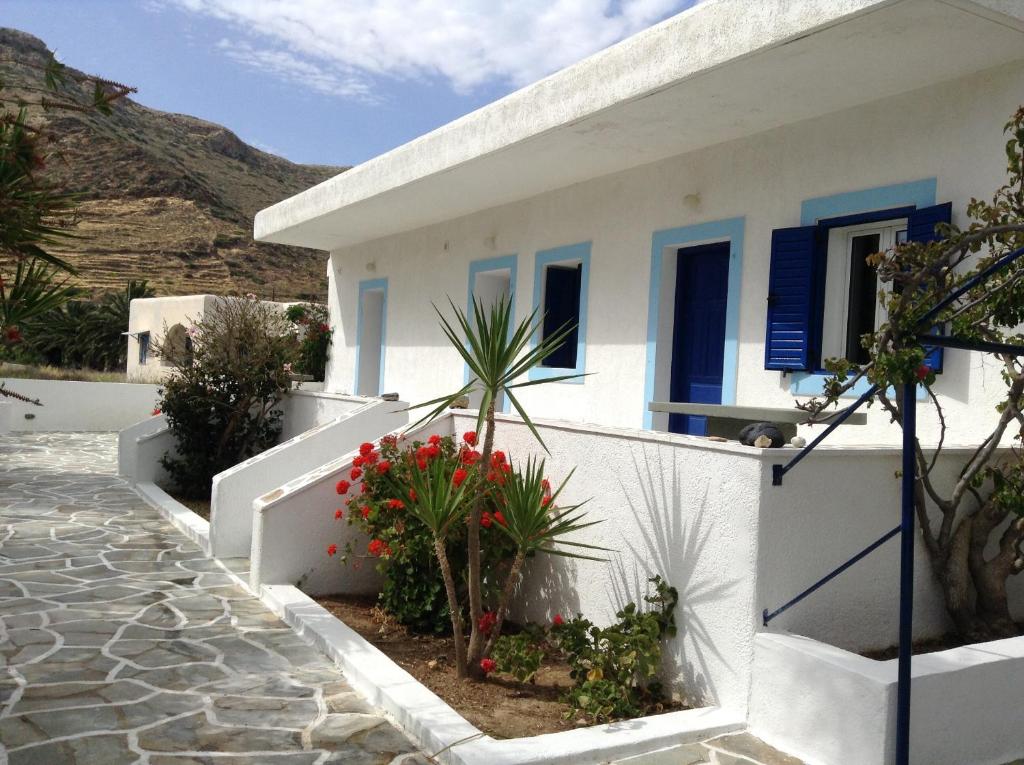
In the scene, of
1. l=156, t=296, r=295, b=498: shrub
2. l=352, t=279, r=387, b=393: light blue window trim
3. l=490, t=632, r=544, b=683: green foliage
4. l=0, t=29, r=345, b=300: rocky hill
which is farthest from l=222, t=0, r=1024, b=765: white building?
l=0, t=29, r=345, b=300: rocky hill

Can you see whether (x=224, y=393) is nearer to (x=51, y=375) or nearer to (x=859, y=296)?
(x=859, y=296)

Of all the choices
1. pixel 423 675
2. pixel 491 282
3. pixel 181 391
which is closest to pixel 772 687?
pixel 423 675

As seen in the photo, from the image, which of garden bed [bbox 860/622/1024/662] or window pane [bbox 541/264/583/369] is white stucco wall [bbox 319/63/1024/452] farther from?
garden bed [bbox 860/622/1024/662]

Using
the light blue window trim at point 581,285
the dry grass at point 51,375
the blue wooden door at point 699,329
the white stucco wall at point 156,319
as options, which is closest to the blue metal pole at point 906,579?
the blue wooden door at point 699,329

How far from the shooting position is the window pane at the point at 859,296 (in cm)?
650

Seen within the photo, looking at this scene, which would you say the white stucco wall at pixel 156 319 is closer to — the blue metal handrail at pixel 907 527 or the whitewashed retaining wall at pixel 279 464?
the whitewashed retaining wall at pixel 279 464

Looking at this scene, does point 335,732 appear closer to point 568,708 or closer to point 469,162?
point 568,708

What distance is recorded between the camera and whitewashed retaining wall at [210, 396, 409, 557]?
827 cm

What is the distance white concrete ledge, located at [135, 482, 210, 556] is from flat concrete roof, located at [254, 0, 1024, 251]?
4.04m

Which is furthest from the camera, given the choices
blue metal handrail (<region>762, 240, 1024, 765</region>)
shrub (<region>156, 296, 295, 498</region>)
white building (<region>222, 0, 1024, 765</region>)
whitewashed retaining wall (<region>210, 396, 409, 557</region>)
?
shrub (<region>156, 296, 295, 498</region>)

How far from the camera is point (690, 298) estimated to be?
26.1 feet

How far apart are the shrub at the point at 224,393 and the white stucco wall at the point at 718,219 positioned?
178 cm

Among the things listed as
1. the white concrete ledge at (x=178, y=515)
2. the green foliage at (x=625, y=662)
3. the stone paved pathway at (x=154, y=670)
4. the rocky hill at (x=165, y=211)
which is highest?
the rocky hill at (x=165, y=211)

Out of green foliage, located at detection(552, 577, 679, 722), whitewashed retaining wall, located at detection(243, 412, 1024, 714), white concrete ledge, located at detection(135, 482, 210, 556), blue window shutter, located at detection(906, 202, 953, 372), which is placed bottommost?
white concrete ledge, located at detection(135, 482, 210, 556)
